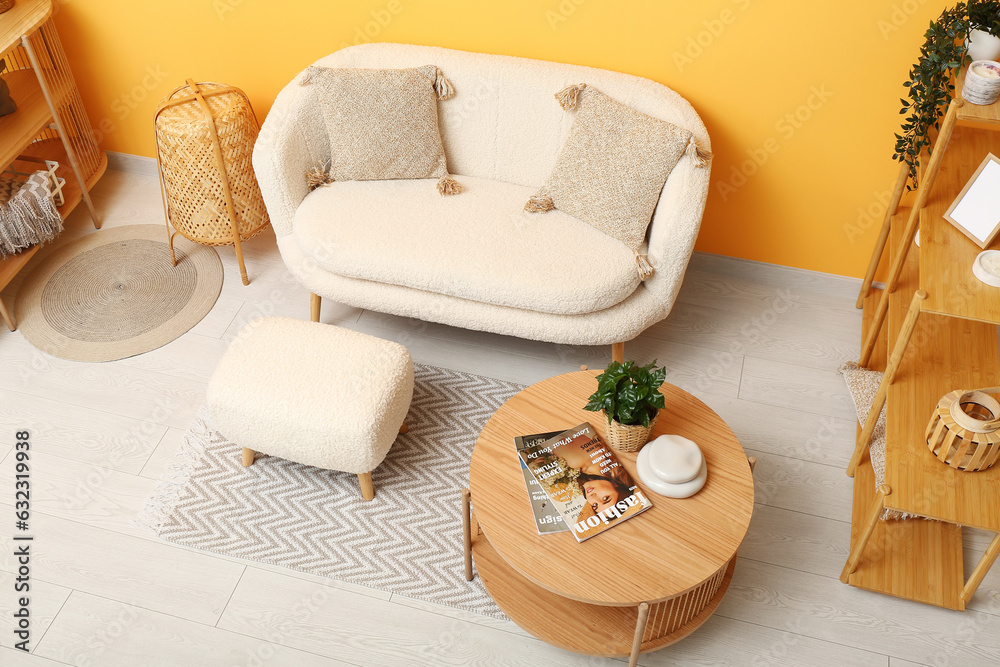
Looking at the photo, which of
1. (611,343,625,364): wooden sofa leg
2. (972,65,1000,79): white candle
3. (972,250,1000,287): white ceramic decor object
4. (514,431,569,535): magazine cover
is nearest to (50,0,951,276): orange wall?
(972,65,1000,79): white candle

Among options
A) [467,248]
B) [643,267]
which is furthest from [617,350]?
[467,248]

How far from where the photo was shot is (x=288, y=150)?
2.68 meters

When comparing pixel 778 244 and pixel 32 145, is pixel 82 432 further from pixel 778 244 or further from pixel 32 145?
pixel 778 244

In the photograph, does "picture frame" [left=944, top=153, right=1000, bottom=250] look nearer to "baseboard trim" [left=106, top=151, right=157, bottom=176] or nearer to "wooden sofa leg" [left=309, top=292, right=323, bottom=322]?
"wooden sofa leg" [left=309, top=292, right=323, bottom=322]

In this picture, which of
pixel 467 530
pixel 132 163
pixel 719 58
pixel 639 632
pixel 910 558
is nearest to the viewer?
pixel 639 632

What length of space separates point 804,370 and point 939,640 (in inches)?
38.1

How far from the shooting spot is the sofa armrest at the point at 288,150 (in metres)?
2.65

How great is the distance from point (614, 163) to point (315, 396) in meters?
1.20

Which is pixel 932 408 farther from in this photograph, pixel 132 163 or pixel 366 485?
pixel 132 163

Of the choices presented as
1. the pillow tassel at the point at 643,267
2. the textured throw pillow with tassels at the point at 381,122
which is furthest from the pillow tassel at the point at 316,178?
the pillow tassel at the point at 643,267

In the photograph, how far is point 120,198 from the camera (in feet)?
11.3

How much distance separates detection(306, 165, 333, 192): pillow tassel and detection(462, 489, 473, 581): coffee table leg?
1.33m

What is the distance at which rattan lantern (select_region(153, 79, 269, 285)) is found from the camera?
9.17 feet

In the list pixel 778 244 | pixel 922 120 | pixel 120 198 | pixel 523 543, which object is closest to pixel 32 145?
pixel 120 198
